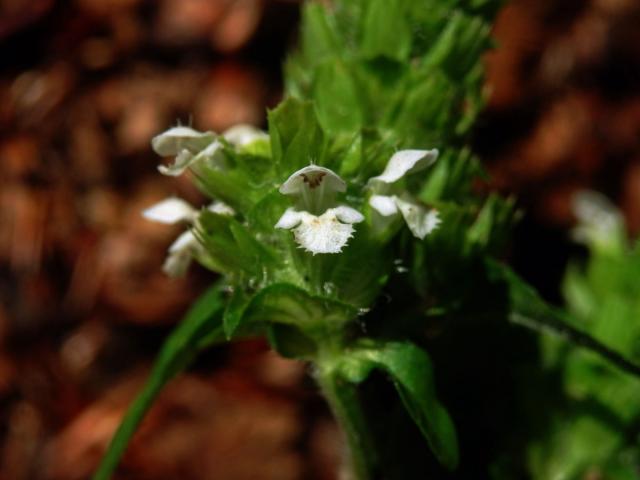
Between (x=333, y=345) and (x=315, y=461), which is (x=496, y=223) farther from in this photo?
(x=315, y=461)

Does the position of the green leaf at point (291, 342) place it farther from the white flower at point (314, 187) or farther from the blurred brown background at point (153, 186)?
the blurred brown background at point (153, 186)

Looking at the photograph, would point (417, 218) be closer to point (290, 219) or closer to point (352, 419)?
point (290, 219)

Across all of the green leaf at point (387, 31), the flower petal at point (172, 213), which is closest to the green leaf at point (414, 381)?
the flower petal at point (172, 213)

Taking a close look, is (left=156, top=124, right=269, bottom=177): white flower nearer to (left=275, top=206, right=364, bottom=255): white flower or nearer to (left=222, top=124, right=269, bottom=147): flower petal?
(left=222, top=124, right=269, bottom=147): flower petal

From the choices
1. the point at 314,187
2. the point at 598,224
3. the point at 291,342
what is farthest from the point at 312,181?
the point at 598,224

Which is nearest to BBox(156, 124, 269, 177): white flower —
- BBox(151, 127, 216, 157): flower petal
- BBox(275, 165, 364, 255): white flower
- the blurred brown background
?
BBox(151, 127, 216, 157): flower petal

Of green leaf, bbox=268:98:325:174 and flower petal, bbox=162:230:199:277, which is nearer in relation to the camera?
green leaf, bbox=268:98:325:174

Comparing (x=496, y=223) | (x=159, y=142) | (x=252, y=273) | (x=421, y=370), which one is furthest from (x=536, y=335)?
(x=159, y=142)
